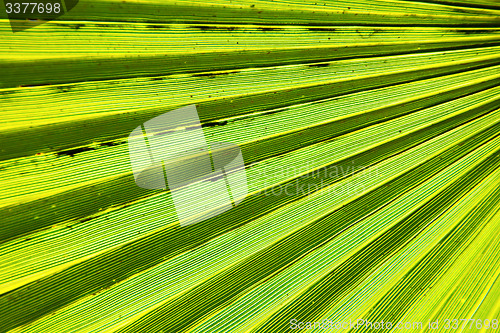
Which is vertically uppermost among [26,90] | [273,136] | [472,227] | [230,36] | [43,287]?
[230,36]

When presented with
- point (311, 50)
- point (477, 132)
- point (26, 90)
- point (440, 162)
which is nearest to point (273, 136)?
point (311, 50)

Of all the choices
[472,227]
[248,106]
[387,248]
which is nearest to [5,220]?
[248,106]

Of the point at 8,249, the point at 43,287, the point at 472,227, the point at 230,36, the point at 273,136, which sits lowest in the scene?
the point at 472,227

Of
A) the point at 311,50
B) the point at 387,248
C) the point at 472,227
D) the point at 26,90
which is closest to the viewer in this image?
the point at 26,90

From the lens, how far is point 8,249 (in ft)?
1.64

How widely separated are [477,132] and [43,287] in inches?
58.7

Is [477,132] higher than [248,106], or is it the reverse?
[248,106]

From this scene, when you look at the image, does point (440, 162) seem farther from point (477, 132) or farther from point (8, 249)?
point (8, 249)

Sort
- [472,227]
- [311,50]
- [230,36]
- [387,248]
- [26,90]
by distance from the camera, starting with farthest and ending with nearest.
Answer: [472,227], [387,248], [311,50], [230,36], [26,90]

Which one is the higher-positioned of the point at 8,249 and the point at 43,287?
the point at 8,249

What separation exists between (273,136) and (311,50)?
0.27m

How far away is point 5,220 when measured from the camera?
49 centimetres

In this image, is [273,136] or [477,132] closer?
[273,136]

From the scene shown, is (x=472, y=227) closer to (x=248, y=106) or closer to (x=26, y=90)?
(x=248, y=106)
